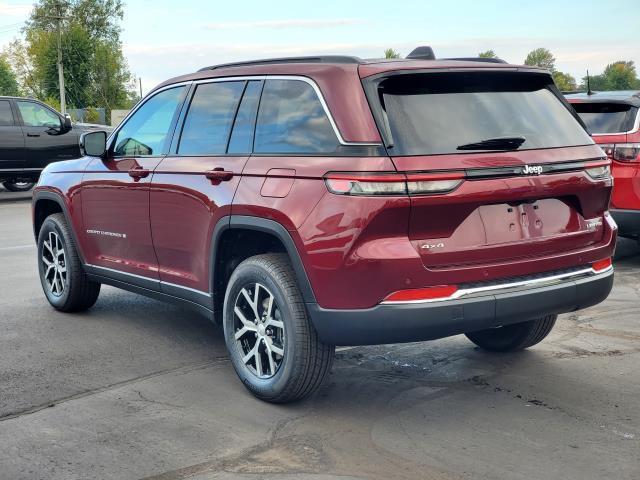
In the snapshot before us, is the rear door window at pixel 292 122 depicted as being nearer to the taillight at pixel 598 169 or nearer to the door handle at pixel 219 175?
the door handle at pixel 219 175

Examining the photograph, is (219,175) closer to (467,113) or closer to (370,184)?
(370,184)

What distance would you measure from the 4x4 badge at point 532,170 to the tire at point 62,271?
3708 mm

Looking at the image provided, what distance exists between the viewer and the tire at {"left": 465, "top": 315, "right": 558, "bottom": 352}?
5309mm

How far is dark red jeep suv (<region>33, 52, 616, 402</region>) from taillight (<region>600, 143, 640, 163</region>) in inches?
135

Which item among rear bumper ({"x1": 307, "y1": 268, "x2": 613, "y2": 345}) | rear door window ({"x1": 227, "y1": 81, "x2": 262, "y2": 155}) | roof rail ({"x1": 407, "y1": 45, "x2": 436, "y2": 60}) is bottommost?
rear bumper ({"x1": 307, "y1": 268, "x2": 613, "y2": 345})

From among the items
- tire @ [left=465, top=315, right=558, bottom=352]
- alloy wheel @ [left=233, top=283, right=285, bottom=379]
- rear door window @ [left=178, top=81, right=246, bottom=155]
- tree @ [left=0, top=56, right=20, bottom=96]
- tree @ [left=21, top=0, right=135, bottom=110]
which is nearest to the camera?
alloy wheel @ [left=233, top=283, right=285, bottom=379]

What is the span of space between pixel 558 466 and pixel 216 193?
229 centimetres

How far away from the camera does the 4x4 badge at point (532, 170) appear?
4281 millimetres

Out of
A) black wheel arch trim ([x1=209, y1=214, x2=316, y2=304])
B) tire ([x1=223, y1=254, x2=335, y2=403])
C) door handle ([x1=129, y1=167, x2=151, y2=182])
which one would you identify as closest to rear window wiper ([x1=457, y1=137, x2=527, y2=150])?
black wheel arch trim ([x1=209, y1=214, x2=316, y2=304])

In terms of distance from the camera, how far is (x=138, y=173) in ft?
18.6

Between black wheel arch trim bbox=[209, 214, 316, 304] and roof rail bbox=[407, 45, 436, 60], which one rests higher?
roof rail bbox=[407, 45, 436, 60]

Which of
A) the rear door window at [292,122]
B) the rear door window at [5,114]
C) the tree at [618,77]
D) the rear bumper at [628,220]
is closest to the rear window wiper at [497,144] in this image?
the rear door window at [292,122]

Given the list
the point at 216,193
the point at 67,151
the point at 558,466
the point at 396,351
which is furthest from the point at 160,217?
the point at 67,151

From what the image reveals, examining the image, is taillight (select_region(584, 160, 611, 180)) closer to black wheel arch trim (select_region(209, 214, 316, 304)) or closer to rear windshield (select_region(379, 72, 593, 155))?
rear windshield (select_region(379, 72, 593, 155))
